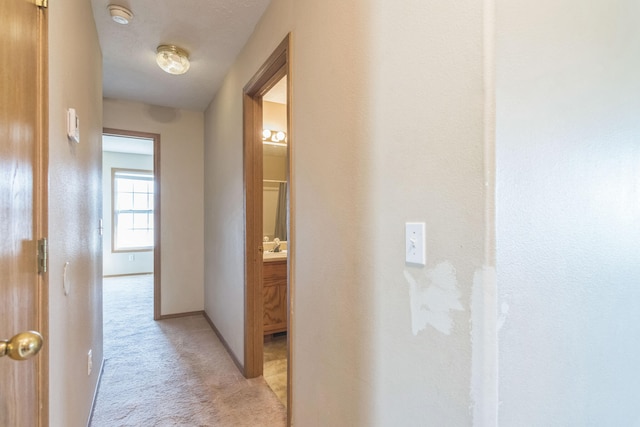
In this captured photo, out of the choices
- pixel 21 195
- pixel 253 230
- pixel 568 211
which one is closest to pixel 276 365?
pixel 253 230

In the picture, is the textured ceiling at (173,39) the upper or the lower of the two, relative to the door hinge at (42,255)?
upper

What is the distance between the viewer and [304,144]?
1546 mm

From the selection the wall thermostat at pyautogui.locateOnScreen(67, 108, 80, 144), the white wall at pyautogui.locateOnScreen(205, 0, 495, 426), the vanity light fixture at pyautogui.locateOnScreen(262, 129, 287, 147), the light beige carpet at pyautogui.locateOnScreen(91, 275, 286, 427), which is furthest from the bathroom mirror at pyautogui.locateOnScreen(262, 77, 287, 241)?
the wall thermostat at pyautogui.locateOnScreen(67, 108, 80, 144)

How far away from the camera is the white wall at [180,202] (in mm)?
3746

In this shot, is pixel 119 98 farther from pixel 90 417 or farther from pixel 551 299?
pixel 551 299

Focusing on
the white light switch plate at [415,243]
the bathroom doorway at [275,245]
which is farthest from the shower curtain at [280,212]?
the white light switch plate at [415,243]

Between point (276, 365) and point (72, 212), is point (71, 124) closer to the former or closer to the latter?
point (72, 212)

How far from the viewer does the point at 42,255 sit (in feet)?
3.21

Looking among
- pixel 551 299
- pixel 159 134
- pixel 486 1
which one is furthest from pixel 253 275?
pixel 159 134

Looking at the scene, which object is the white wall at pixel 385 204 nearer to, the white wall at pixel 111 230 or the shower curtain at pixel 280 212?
the shower curtain at pixel 280 212

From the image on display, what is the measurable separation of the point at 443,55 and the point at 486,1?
0.13 metres

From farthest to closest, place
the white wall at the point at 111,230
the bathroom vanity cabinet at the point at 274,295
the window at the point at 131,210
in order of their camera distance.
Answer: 1. the window at the point at 131,210
2. the white wall at the point at 111,230
3. the bathroom vanity cabinet at the point at 274,295

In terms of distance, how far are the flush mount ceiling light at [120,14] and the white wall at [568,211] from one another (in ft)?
7.19

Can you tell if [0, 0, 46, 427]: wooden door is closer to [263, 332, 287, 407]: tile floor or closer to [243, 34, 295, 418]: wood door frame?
[243, 34, 295, 418]: wood door frame
